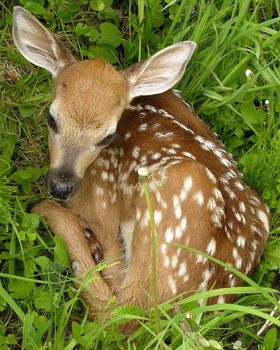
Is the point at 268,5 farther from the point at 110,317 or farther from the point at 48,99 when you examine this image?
the point at 110,317

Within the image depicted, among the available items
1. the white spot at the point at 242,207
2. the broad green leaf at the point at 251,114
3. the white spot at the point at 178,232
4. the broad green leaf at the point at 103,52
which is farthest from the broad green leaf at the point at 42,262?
the broad green leaf at the point at 251,114

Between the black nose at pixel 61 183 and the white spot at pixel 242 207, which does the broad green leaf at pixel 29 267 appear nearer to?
the black nose at pixel 61 183

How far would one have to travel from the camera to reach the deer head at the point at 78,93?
156 inches

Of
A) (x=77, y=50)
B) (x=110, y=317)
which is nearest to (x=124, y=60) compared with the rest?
(x=77, y=50)

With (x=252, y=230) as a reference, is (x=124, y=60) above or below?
above

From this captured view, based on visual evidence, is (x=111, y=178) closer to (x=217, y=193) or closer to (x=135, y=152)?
(x=135, y=152)

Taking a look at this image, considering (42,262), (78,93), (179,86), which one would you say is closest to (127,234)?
(42,262)

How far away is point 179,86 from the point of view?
4961 millimetres

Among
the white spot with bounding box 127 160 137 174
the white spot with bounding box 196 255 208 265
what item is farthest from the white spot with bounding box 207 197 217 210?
the white spot with bounding box 127 160 137 174

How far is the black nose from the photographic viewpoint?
4.01 m

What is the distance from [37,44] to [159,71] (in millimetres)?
Answer: 687

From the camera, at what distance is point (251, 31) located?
15.5 feet

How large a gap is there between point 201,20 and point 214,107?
545mm

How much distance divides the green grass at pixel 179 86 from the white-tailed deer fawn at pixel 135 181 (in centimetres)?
17
